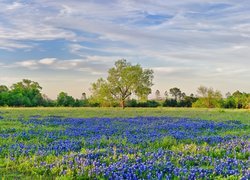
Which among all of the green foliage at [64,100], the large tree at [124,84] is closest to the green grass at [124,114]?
the large tree at [124,84]

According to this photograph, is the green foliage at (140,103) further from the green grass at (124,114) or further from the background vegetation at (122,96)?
the green grass at (124,114)

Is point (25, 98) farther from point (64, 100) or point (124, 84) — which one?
point (124, 84)

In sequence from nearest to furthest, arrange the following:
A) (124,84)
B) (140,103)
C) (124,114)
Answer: (124,114) < (124,84) < (140,103)

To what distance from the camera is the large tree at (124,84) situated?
62.2 m

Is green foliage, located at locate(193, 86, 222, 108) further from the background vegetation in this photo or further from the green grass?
the green grass

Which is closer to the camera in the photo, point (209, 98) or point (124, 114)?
point (124, 114)

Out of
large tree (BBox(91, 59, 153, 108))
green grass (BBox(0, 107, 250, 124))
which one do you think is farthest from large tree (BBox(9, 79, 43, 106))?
green grass (BBox(0, 107, 250, 124))

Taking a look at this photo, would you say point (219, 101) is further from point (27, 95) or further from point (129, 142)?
point (129, 142)

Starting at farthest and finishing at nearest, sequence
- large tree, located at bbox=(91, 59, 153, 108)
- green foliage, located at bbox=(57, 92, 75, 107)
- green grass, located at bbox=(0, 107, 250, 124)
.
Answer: green foliage, located at bbox=(57, 92, 75, 107) < large tree, located at bbox=(91, 59, 153, 108) < green grass, located at bbox=(0, 107, 250, 124)

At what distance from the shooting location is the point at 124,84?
2472 inches

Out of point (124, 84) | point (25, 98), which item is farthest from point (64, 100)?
point (124, 84)

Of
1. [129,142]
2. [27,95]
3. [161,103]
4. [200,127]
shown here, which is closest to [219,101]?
[161,103]

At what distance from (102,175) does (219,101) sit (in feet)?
258

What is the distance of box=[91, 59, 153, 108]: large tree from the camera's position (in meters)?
62.2
